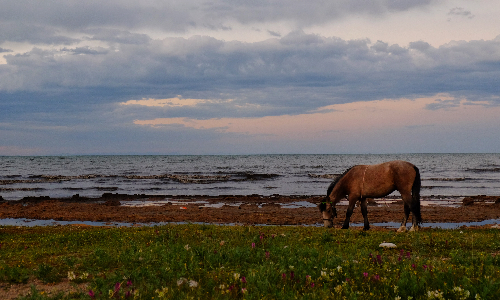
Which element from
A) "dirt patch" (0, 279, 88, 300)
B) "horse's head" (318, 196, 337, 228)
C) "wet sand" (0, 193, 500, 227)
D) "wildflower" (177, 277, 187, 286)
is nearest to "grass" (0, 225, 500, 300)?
"wildflower" (177, 277, 187, 286)

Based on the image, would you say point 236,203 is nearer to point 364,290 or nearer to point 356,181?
point 356,181

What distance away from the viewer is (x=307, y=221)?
24.6 meters

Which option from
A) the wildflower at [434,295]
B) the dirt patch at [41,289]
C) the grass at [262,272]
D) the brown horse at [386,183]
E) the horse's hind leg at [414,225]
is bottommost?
the horse's hind leg at [414,225]

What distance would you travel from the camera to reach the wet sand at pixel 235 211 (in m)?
25.4

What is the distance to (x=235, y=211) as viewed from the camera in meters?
29.6

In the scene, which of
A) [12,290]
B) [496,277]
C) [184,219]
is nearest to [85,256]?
[12,290]

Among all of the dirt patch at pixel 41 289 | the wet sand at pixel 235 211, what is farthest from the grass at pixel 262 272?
the wet sand at pixel 235 211

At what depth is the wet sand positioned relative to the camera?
25.4 metres

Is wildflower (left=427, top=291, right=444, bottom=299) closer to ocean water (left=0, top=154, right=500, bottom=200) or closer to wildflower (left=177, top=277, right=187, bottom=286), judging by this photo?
wildflower (left=177, top=277, right=187, bottom=286)

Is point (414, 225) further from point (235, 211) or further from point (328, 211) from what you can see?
point (235, 211)

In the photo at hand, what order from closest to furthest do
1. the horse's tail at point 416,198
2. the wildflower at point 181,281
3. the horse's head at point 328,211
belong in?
1. the wildflower at point 181,281
2. the horse's tail at point 416,198
3. the horse's head at point 328,211

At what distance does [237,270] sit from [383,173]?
11517 millimetres

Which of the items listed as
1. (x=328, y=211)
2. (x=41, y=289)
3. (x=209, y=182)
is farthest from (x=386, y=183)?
(x=209, y=182)

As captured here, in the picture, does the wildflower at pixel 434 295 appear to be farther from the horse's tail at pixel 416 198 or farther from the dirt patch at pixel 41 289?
the horse's tail at pixel 416 198
